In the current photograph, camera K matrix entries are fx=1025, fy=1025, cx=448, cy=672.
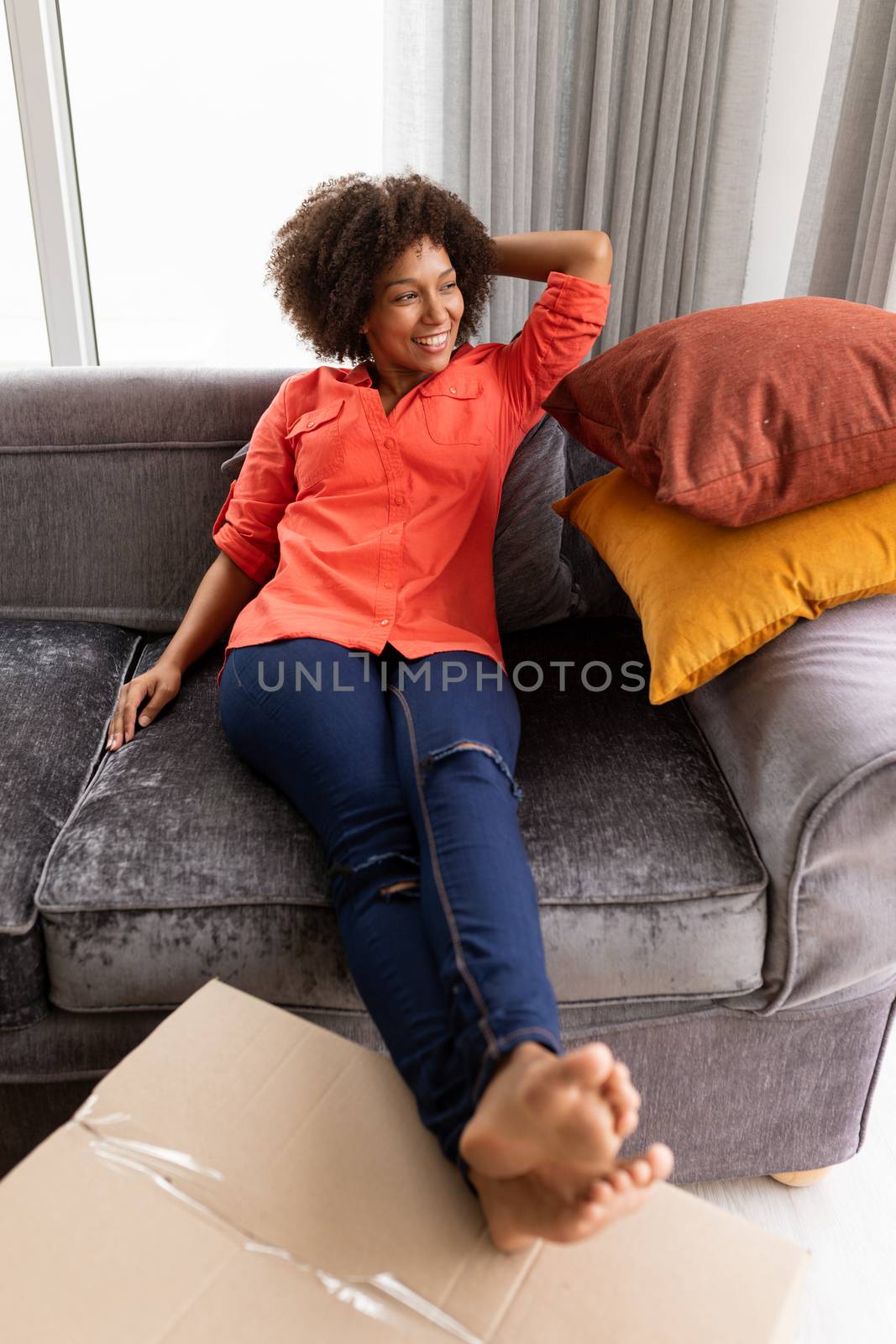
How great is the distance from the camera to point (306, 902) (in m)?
1.05

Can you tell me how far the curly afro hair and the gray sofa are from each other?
1.90ft

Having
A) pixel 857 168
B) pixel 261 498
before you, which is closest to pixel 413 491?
pixel 261 498

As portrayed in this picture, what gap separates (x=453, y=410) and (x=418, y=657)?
14.3 inches

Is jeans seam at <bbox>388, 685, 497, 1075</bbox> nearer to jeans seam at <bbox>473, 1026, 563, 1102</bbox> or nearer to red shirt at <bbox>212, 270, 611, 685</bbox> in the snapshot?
jeans seam at <bbox>473, 1026, 563, 1102</bbox>

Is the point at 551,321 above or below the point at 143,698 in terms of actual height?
above

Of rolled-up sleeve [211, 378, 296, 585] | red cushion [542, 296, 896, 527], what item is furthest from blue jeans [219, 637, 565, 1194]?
red cushion [542, 296, 896, 527]

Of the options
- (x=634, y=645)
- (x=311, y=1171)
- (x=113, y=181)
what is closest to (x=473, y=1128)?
(x=311, y=1171)

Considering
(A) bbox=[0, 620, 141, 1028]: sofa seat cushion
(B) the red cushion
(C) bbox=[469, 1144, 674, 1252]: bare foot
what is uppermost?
(B) the red cushion

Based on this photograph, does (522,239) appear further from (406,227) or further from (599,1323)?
(599,1323)

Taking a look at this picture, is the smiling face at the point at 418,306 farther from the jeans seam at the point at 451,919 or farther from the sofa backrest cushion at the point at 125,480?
the jeans seam at the point at 451,919

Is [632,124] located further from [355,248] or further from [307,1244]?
[307,1244]

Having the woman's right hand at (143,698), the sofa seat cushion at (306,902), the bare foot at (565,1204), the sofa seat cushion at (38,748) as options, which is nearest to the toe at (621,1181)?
the bare foot at (565,1204)

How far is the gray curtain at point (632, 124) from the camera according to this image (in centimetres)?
192

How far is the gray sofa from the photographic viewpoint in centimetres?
105
